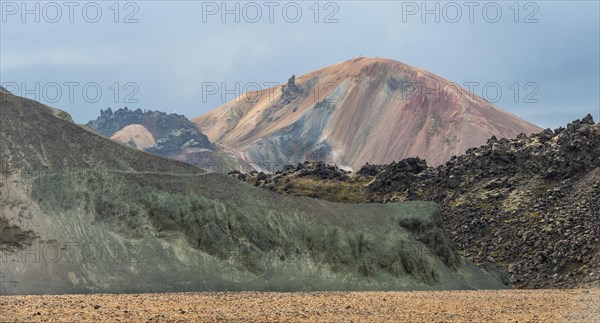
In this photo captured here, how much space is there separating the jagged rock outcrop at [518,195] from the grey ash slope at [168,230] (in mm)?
18015

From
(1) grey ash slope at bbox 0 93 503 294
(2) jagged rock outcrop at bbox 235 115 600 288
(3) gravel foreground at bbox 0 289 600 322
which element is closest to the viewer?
(3) gravel foreground at bbox 0 289 600 322

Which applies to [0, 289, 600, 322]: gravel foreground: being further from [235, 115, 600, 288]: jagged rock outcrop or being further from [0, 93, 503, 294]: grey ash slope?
[235, 115, 600, 288]: jagged rock outcrop

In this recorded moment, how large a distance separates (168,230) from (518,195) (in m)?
72.0

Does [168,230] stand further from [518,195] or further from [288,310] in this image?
[518,195]

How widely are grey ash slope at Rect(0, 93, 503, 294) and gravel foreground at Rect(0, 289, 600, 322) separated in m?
13.8

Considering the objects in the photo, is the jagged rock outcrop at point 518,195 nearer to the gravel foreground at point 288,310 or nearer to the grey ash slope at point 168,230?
the grey ash slope at point 168,230

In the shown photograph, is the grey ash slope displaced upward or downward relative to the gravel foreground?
upward

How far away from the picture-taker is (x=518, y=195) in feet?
428

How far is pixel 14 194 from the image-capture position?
7194 cm

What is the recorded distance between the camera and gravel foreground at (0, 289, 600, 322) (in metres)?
41.1

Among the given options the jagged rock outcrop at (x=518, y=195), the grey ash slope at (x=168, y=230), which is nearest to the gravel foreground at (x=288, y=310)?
the grey ash slope at (x=168, y=230)

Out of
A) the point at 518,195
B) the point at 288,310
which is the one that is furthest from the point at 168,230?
the point at 518,195

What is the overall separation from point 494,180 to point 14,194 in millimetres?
88470

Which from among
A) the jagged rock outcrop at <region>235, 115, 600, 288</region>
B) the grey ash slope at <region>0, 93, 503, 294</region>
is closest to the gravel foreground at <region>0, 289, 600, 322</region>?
the grey ash slope at <region>0, 93, 503, 294</region>
